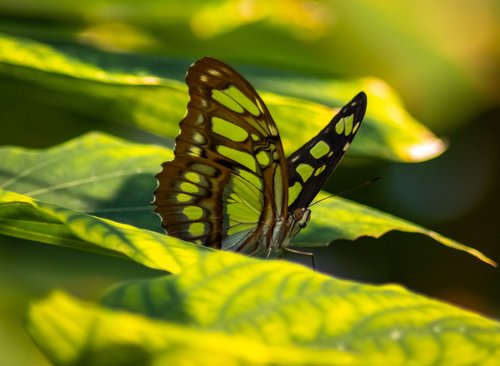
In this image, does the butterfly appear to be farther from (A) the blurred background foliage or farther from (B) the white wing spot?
(A) the blurred background foliage

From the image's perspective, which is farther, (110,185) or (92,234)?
(110,185)

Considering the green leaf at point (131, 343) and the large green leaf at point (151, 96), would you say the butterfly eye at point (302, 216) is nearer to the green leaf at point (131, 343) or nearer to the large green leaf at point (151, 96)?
the large green leaf at point (151, 96)

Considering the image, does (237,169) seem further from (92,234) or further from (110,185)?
(92,234)

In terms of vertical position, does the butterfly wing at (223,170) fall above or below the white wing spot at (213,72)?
below

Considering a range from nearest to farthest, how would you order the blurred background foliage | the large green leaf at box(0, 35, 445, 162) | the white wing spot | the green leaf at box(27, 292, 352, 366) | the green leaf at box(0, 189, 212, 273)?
the green leaf at box(27, 292, 352, 366)
the green leaf at box(0, 189, 212, 273)
the large green leaf at box(0, 35, 445, 162)
the white wing spot
the blurred background foliage

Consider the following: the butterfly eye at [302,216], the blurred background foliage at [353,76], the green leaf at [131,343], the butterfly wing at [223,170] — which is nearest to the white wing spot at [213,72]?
the butterfly wing at [223,170]

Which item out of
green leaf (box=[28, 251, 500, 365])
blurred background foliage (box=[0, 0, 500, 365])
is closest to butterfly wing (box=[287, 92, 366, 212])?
blurred background foliage (box=[0, 0, 500, 365])

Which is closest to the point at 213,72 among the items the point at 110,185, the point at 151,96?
the point at 151,96
